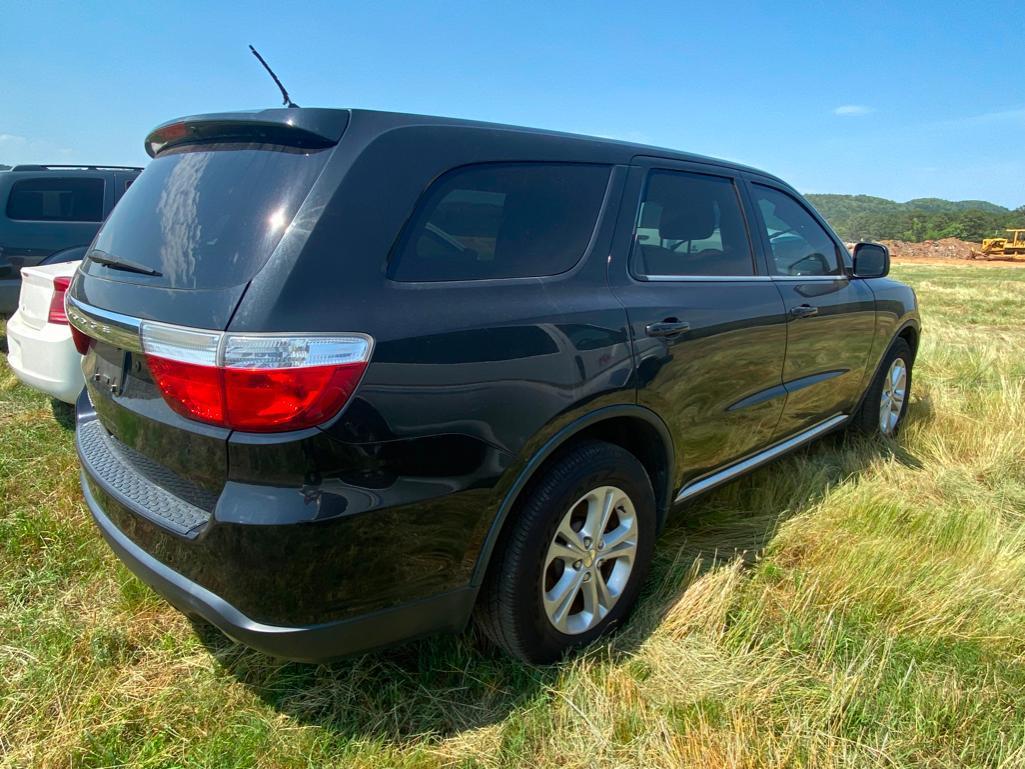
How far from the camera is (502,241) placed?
6.55 ft

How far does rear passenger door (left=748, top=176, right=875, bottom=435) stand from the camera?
318 centimetres

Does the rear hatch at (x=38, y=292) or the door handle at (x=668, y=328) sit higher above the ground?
the door handle at (x=668, y=328)

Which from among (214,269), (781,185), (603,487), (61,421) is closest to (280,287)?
(214,269)

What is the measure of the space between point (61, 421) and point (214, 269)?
331cm

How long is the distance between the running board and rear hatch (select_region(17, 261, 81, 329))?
3.34 meters

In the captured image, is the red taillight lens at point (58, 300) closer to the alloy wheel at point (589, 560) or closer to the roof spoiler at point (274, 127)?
the roof spoiler at point (274, 127)

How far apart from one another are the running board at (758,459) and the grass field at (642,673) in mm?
287

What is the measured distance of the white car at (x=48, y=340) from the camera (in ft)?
11.5

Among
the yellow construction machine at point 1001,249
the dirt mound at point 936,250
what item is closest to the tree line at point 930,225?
the dirt mound at point 936,250

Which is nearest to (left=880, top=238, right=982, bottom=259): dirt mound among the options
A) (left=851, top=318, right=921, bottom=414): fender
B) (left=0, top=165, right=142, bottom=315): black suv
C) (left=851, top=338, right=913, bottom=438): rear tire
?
(left=851, top=338, right=913, bottom=438): rear tire

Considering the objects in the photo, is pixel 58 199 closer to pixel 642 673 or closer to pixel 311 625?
pixel 311 625

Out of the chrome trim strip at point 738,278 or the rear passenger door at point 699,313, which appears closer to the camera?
the rear passenger door at point 699,313

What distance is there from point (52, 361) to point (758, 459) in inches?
144

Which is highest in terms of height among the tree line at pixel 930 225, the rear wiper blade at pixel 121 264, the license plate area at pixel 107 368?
the tree line at pixel 930 225
